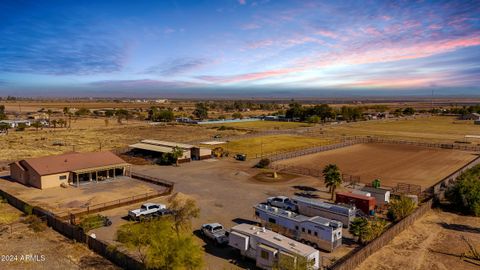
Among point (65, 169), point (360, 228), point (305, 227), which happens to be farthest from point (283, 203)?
point (65, 169)

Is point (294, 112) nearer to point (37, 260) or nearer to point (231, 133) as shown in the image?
point (231, 133)

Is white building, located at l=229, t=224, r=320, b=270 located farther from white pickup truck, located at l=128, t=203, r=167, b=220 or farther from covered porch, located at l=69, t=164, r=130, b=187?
covered porch, located at l=69, t=164, r=130, b=187

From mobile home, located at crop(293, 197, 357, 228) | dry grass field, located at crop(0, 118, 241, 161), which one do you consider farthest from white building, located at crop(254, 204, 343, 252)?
dry grass field, located at crop(0, 118, 241, 161)

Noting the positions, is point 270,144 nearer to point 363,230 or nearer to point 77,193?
point 77,193

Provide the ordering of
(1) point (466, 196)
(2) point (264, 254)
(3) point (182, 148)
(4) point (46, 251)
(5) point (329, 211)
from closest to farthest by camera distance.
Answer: (2) point (264, 254)
(4) point (46, 251)
(5) point (329, 211)
(1) point (466, 196)
(3) point (182, 148)

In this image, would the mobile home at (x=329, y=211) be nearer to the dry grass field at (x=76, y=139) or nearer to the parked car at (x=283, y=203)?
the parked car at (x=283, y=203)

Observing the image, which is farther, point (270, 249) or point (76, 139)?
point (76, 139)
